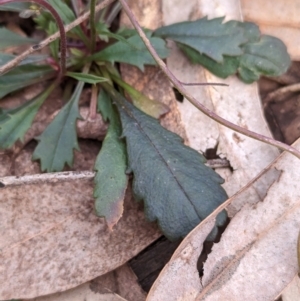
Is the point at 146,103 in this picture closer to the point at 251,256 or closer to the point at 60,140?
the point at 60,140

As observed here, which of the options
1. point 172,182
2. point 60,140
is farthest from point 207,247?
point 60,140

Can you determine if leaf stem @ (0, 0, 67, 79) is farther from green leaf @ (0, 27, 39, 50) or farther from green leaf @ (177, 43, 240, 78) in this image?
green leaf @ (177, 43, 240, 78)

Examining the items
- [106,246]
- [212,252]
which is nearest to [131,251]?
[106,246]

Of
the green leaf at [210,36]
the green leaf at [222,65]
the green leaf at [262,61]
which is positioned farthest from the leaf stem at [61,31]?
the green leaf at [262,61]

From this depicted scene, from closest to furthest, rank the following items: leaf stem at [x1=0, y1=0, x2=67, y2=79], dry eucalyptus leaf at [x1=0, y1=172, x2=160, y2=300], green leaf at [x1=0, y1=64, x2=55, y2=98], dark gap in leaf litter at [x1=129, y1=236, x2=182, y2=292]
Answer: leaf stem at [x1=0, y1=0, x2=67, y2=79], dry eucalyptus leaf at [x1=0, y1=172, x2=160, y2=300], dark gap in leaf litter at [x1=129, y1=236, x2=182, y2=292], green leaf at [x1=0, y1=64, x2=55, y2=98]

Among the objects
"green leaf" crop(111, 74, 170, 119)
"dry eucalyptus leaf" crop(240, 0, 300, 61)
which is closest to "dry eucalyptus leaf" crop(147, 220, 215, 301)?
"green leaf" crop(111, 74, 170, 119)

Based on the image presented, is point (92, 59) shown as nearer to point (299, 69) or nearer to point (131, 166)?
point (131, 166)
